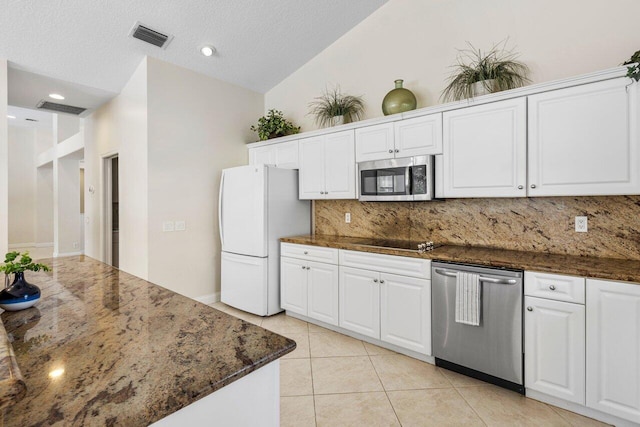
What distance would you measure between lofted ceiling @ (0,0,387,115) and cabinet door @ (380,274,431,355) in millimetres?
2802

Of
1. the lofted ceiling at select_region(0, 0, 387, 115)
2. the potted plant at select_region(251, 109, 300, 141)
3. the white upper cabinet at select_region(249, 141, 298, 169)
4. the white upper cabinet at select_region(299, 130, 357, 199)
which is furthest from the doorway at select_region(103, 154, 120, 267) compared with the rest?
the white upper cabinet at select_region(299, 130, 357, 199)

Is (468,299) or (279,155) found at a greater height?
(279,155)

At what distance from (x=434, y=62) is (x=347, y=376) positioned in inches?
115

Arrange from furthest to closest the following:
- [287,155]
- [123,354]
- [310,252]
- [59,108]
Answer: [59,108] → [287,155] → [310,252] → [123,354]

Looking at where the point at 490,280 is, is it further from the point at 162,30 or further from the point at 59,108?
the point at 59,108

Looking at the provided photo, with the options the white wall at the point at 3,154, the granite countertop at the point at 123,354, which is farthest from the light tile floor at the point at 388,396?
the white wall at the point at 3,154

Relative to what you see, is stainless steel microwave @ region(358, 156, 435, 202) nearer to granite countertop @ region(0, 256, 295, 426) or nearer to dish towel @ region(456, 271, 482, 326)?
dish towel @ region(456, 271, 482, 326)

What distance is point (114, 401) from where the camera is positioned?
0.70m

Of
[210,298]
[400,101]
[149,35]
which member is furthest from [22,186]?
[400,101]

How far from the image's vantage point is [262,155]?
169 inches

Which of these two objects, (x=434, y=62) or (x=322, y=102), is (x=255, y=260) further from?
(x=434, y=62)

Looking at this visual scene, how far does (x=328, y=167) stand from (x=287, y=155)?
66 cm

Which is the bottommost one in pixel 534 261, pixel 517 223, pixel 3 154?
pixel 534 261

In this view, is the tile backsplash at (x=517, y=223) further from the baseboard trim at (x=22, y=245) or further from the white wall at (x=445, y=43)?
the baseboard trim at (x=22, y=245)
